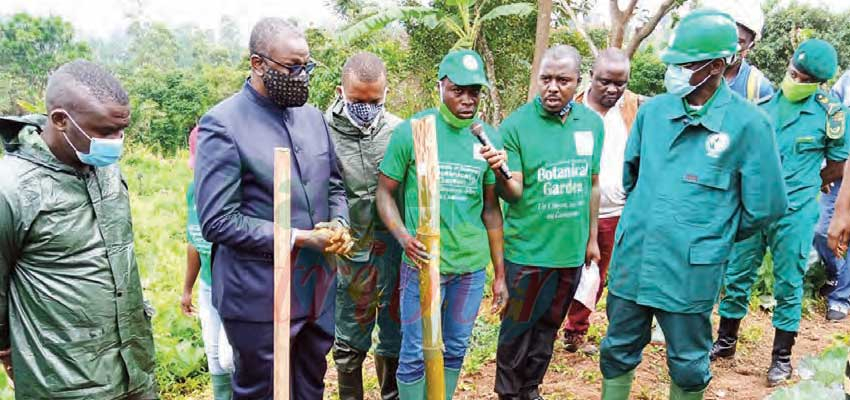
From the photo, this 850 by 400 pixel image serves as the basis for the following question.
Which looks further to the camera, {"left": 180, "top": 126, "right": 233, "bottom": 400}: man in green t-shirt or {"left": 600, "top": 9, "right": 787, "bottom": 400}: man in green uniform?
{"left": 180, "top": 126, "right": 233, "bottom": 400}: man in green t-shirt

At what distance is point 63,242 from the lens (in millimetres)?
2182

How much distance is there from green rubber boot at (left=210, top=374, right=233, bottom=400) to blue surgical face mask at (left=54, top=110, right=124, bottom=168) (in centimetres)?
140

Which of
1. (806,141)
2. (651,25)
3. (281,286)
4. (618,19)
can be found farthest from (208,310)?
(618,19)

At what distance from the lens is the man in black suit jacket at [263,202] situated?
2328 millimetres

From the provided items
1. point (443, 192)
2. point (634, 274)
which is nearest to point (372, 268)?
point (443, 192)

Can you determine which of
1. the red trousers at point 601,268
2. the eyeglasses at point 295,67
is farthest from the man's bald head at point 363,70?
the red trousers at point 601,268

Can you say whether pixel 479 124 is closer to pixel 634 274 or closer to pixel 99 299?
pixel 634 274

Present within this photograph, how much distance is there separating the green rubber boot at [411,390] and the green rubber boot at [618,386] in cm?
91

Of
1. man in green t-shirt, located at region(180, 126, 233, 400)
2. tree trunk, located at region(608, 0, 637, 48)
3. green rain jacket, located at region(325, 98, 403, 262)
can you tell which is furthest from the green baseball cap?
tree trunk, located at region(608, 0, 637, 48)

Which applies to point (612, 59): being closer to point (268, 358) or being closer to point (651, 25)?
point (268, 358)

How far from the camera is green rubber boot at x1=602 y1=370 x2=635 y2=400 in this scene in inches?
122

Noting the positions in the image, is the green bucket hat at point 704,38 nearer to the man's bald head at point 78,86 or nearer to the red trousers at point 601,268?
the red trousers at point 601,268

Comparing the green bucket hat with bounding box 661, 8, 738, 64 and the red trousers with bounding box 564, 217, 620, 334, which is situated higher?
the green bucket hat with bounding box 661, 8, 738, 64

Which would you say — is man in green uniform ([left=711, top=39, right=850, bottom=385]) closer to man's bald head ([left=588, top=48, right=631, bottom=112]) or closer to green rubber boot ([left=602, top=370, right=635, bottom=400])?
man's bald head ([left=588, top=48, right=631, bottom=112])
